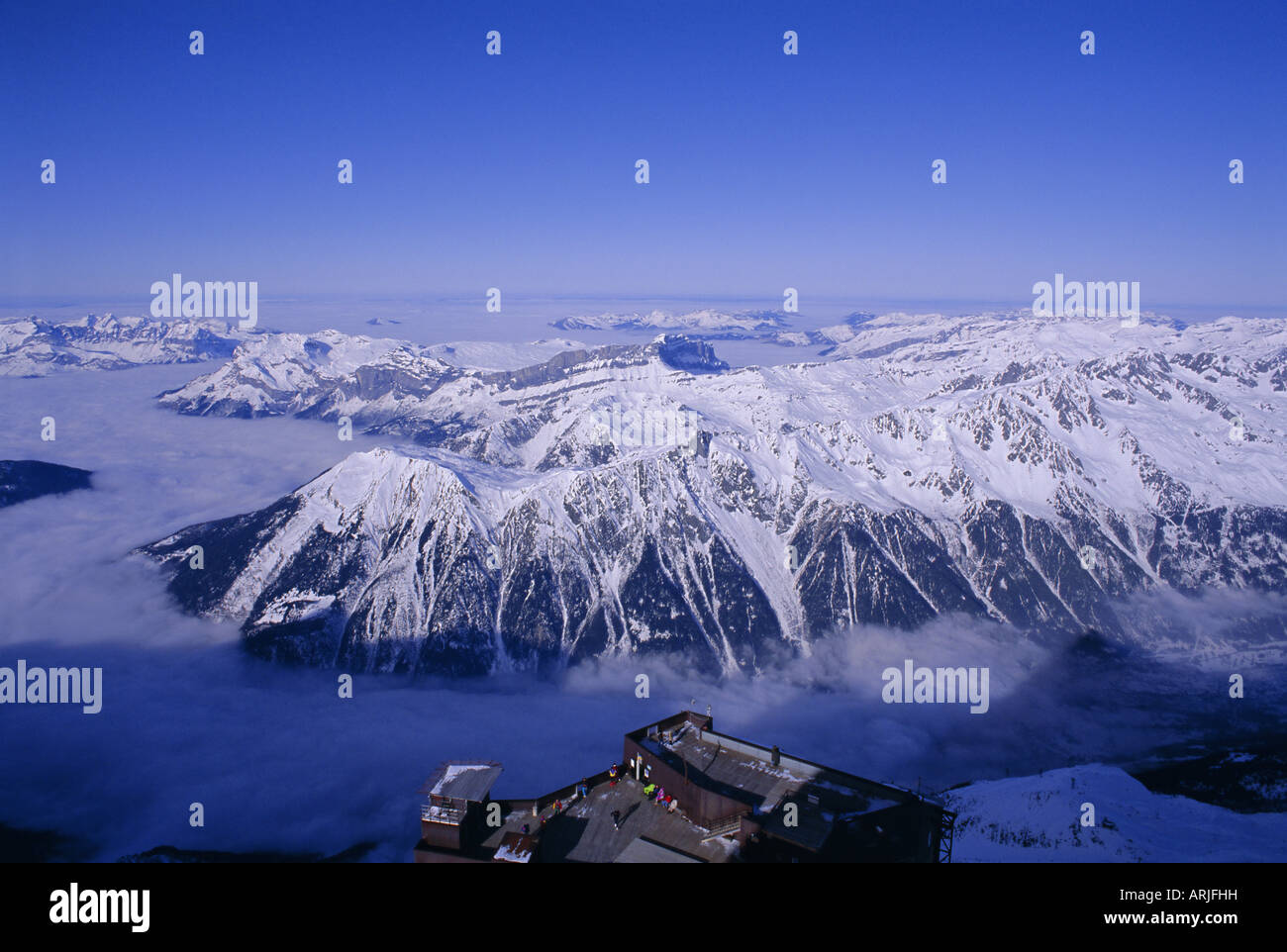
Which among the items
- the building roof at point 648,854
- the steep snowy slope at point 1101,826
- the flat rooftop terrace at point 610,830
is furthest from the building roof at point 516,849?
the steep snowy slope at point 1101,826

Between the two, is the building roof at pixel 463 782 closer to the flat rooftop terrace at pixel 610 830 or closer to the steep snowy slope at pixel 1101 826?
the flat rooftop terrace at pixel 610 830

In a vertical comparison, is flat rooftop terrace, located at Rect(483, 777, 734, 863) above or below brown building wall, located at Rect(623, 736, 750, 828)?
below

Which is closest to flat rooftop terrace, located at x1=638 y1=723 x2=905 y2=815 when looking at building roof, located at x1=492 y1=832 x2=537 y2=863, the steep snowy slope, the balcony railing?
building roof, located at x1=492 y1=832 x2=537 y2=863

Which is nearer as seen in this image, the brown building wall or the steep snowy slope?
the brown building wall

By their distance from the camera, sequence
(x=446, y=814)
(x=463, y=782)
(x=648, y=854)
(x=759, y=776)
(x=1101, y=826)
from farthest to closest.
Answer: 1. (x=1101, y=826)
2. (x=759, y=776)
3. (x=463, y=782)
4. (x=446, y=814)
5. (x=648, y=854)

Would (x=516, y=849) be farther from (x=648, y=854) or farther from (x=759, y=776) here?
(x=759, y=776)

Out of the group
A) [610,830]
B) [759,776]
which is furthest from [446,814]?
[759,776]

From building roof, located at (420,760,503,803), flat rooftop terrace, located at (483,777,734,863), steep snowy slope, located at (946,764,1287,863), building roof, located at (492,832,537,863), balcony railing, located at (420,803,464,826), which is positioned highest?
building roof, located at (420,760,503,803)

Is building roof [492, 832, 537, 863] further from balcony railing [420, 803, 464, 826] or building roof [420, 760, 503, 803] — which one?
balcony railing [420, 803, 464, 826]

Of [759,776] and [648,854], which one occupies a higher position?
[648,854]
